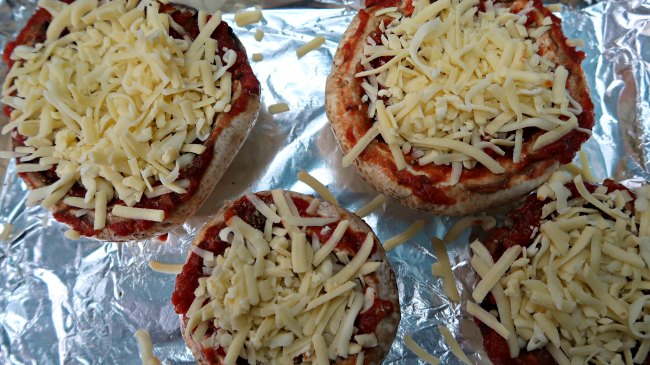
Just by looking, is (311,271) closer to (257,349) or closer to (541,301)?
(257,349)

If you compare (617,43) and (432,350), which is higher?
(617,43)

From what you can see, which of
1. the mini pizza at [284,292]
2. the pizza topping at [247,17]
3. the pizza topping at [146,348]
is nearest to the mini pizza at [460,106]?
the mini pizza at [284,292]

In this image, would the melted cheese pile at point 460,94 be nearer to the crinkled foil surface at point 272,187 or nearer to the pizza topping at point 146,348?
the crinkled foil surface at point 272,187

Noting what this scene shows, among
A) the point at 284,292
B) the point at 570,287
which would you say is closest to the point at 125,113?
the point at 284,292

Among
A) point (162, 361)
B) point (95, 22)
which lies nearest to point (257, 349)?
point (162, 361)

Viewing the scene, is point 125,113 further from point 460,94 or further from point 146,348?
point 460,94

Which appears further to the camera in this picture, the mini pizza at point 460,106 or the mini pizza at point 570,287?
the mini pizza at point 460,106
